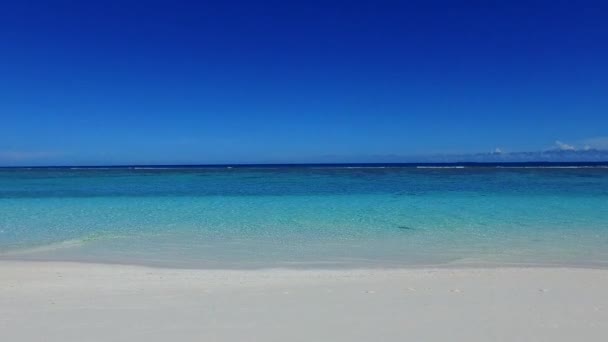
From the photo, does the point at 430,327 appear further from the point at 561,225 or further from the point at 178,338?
the point at 561,225

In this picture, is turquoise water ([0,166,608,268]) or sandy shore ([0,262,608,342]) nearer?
sandy shore ([0,262,608,342])

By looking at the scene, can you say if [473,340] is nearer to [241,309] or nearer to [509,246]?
[241,309]

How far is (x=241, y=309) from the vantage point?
4.65 m

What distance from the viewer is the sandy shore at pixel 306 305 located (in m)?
3.95

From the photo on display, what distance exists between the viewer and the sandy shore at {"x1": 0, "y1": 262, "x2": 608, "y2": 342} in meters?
3.95

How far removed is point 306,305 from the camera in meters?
4.79

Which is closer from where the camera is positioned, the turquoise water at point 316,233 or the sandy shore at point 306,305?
the sandy shore at point 306,305

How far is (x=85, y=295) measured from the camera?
5223 millimetres

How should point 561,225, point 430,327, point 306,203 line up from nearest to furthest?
point 430,327
point 561,225
point 306,203

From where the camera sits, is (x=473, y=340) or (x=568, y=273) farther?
(x=568, y=273)

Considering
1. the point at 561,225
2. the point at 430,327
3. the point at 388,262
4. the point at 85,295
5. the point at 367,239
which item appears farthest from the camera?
the point at 561,225

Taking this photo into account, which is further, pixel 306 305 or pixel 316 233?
pixel 316 233

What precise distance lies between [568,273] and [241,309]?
527 centimetres

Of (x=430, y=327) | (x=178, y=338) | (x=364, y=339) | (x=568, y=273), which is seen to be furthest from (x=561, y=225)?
Result: (x=178, y=338)
